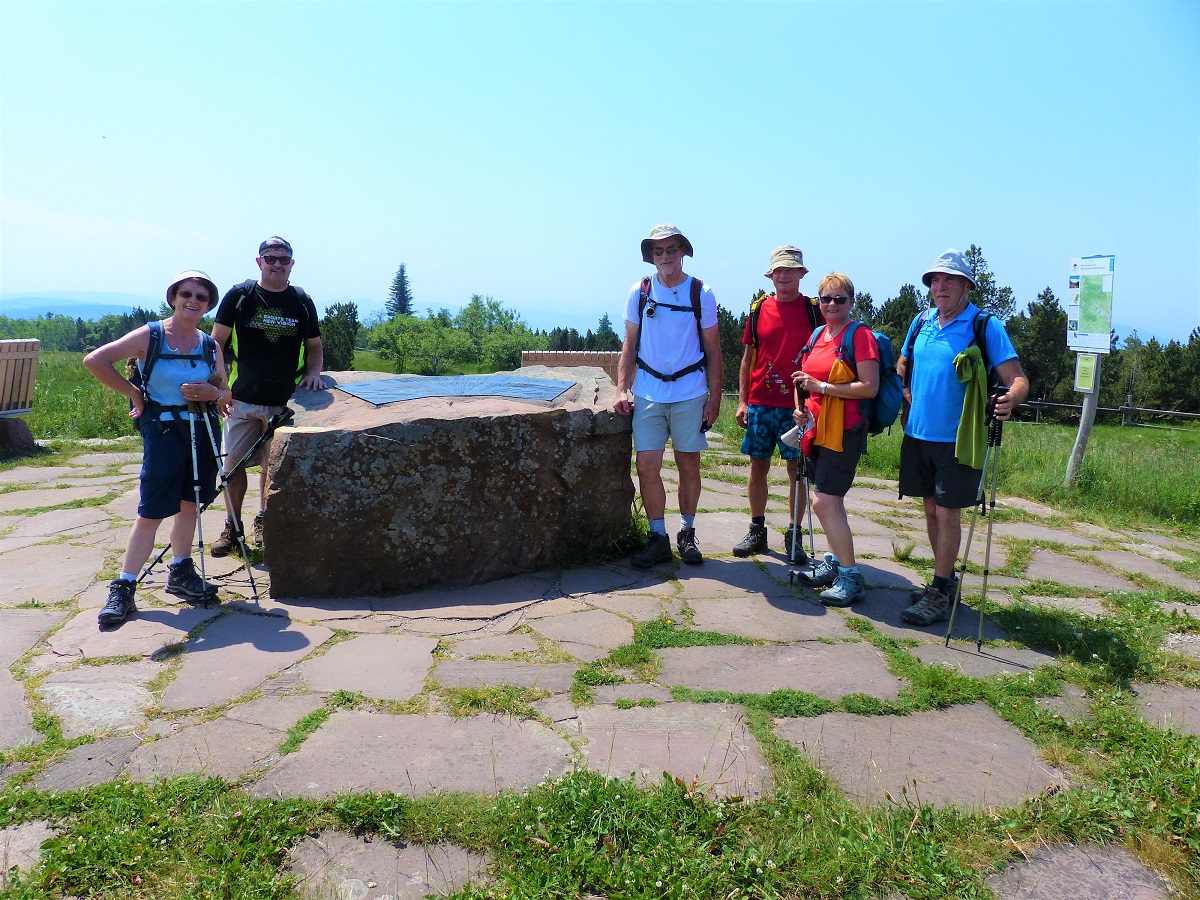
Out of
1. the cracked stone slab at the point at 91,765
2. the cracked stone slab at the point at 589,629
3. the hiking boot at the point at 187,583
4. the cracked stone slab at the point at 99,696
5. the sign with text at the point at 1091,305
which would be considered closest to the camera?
the cracked stone slab at the point at 91,765

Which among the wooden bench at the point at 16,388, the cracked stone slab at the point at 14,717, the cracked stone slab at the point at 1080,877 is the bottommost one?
the cracked stone slab at the point at 14,717

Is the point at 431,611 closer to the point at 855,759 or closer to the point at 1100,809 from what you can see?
the point at 855,759

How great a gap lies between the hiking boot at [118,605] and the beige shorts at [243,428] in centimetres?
106

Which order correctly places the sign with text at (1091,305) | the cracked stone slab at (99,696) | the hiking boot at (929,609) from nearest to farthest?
1. the cracked stone slab at (99,696)
2. the hiking boot at (929,609)
3. the sign with text at (1091,305)

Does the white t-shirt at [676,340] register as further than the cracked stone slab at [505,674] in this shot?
Yes

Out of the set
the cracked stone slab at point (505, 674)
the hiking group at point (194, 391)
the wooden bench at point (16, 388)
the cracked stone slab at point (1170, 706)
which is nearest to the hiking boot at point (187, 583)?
the hiking group at point (194, 391)

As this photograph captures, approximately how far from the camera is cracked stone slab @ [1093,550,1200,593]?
4.82 m

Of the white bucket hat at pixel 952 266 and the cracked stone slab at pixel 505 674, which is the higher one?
the white bucket hat at pixel 952 266

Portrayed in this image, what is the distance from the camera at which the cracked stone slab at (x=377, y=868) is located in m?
1.99

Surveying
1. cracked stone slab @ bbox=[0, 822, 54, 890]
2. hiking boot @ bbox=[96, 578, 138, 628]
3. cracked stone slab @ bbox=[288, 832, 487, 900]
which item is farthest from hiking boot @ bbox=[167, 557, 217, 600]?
cracked stone slab @ bbox=[288, 832, 487, 900]

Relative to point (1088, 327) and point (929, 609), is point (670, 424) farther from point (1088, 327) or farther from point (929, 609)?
point (1088, 327)

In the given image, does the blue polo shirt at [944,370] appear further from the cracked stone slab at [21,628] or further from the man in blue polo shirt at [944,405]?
the cracked stone slab at [21,628]

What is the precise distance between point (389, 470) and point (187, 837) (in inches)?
90.1

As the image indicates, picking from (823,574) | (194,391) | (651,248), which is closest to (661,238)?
(651,248)
